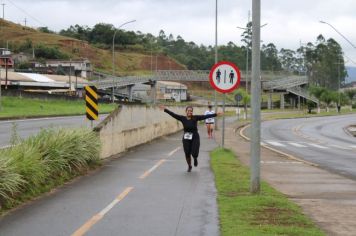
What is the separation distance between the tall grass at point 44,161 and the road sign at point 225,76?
399 cm

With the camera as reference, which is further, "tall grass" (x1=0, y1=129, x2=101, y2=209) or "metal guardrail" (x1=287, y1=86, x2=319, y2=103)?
"metal guardrail" (x1=287, y1=86, x2=319, y2=103)

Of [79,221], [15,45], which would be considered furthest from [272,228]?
[15,45]

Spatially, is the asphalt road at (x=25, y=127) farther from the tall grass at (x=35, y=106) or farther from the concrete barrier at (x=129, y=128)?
the tall grass at (x=35, y=106)

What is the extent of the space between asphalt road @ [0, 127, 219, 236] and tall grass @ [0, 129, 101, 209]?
0.31 meters

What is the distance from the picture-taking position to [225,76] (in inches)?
674

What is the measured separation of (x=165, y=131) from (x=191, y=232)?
24226mm

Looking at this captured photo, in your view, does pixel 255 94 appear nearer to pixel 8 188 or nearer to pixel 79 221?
pixel 79 221

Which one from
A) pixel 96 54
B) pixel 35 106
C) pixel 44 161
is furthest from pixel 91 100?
pixel 96 54

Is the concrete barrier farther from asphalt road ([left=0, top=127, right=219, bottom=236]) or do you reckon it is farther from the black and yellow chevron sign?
asphalt road ([left=0, top=127, right=219, bottom=236])

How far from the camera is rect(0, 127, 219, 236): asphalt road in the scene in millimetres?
7734

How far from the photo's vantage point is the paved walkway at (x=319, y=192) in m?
8.26

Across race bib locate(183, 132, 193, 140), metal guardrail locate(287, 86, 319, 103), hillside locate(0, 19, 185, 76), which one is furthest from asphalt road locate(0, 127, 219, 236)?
hillside locate(0, 19, 185, 76)

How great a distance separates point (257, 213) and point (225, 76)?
29.2 feet

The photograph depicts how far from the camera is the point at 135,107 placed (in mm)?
22828
